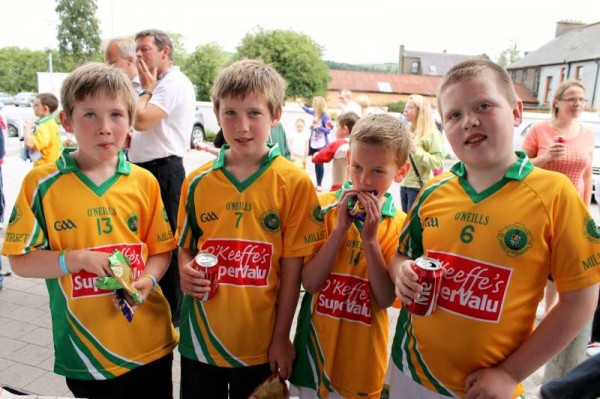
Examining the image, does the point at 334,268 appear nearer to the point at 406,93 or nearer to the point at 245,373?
the point at 245,373

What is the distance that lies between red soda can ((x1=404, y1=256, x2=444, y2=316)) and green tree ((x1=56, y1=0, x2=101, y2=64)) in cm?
4983

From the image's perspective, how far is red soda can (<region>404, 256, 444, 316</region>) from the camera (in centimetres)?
141

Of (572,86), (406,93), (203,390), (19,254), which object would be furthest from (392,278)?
(406,93)

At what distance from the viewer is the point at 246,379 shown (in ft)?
6.28

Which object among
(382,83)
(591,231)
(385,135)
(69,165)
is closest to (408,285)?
(591,231)

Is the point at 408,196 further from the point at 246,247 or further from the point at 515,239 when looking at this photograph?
the point at 515,239

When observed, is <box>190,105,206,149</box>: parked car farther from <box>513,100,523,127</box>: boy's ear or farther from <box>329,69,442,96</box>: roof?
<box>329,69,442,96</box>: roof

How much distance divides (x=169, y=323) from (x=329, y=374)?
77 cm

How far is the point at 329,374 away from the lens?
6.09ft

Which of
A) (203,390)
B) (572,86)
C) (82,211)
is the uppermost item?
(572,86)

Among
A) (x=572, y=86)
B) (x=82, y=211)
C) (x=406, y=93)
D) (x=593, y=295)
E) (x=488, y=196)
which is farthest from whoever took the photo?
(x=406, y=93)

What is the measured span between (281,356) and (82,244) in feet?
3.10

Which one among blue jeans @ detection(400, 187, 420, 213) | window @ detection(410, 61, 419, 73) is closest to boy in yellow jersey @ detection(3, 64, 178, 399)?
blue jeans @ detection(400, 187, 420, 213)

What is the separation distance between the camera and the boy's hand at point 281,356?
187 cm
